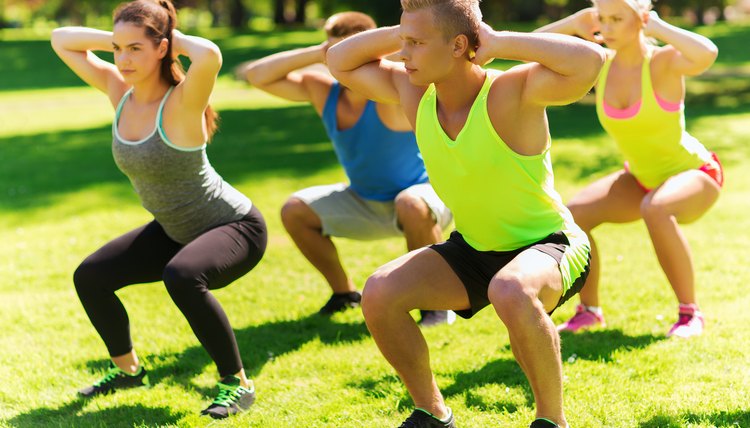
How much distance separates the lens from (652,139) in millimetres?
5801

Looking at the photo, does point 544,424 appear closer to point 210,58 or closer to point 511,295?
point 511,295

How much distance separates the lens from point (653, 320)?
6.03 m

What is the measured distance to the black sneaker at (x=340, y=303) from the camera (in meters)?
6.56

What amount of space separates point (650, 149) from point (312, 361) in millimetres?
2634

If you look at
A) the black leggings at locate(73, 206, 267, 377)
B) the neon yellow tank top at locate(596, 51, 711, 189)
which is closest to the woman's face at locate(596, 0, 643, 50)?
the neon yellow tank top at locate(596, 51, 711, 189)

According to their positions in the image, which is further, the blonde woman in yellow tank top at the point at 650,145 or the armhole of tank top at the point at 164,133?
the blonde woman in yellow tank top at the point at 650,145

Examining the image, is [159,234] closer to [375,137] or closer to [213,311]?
[213,311]

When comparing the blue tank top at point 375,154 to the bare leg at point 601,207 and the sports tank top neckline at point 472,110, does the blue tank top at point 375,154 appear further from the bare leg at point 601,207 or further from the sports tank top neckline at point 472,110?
the sports tank top neckline at point 472,110

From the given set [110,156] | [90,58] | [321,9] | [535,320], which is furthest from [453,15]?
[321,9]

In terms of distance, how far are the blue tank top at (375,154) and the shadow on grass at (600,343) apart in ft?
5.41

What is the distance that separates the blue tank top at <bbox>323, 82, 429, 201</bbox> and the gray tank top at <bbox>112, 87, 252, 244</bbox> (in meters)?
1.49

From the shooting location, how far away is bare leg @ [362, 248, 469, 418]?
161 inches

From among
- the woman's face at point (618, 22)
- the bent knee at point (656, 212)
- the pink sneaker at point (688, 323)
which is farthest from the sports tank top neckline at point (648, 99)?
the pink sneaker at point (688, 323)

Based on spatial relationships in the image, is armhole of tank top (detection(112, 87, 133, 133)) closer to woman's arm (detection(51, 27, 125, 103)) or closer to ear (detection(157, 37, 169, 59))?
woman's arm (detection(51, 27, 125, 103))
